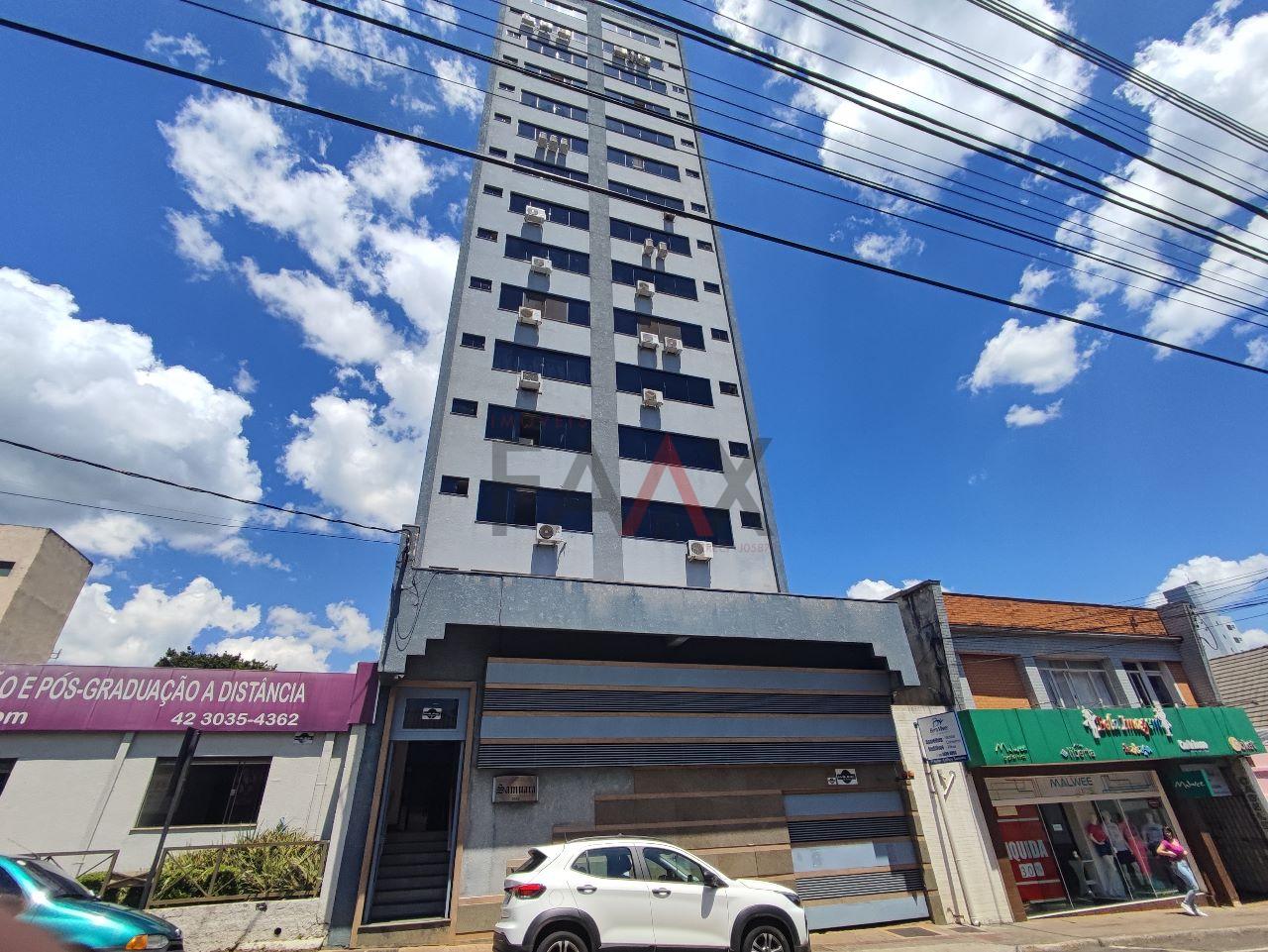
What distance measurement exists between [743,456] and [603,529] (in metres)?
6.32

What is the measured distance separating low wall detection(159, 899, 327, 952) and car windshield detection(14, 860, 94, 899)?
2.83 metres

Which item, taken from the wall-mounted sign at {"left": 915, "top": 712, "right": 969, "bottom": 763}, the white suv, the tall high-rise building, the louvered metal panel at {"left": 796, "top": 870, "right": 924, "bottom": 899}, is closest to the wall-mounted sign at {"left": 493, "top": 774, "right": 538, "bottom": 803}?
the white suv

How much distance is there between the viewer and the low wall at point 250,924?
31.9 ft

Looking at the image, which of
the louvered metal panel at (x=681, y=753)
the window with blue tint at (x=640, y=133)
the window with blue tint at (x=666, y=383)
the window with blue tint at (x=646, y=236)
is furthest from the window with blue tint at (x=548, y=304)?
the louvered metal panel at (x=681, y=753)

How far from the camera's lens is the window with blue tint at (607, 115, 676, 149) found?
2867cm

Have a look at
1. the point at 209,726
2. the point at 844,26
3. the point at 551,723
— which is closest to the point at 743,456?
the point at 551,723

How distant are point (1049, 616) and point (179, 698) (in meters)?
22.1

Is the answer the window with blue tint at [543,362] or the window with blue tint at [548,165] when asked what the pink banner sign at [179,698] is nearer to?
the window with blue tint at [543,362]

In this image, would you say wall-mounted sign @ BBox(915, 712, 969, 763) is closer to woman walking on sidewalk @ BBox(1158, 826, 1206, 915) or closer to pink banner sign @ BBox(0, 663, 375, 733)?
woman walking on sidewalk @ BBox(1158, 826, 1206, 915)

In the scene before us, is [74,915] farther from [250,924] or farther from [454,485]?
[454,485]

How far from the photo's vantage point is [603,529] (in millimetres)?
18312

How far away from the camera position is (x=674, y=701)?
13.2 m

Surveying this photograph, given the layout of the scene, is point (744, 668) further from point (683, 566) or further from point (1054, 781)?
point (1054, 781)

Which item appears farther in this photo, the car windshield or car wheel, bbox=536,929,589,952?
car wheel, bbox=536,929,589,952
